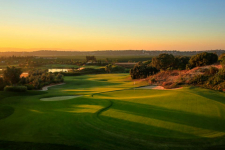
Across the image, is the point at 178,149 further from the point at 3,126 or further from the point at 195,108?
the point at 3,126

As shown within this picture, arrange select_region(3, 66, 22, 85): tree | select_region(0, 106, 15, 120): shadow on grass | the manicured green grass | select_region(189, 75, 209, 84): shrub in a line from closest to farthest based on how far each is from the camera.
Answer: the manicured green grass < select_region(0, 106, 15, 120): shadow on grass < select_region(189, 75, 209, 84): shrub < select_region(3, 66, 22, 85): tree

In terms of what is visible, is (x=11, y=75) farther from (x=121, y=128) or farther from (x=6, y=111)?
(x=121, y=128)

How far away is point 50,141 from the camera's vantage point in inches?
318

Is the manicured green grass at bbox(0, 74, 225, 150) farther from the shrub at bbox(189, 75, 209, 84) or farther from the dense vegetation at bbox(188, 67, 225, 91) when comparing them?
the shrub at bbox(189, 75, 209, 84)

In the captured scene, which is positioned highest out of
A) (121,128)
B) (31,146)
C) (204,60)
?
(204,60)

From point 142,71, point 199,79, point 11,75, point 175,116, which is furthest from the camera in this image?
point 142,71

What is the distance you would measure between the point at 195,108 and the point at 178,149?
18.9ft

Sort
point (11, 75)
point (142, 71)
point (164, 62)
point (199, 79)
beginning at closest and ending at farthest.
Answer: point (199, 79), point (11, 75), point (142, 71), point (164, 62)

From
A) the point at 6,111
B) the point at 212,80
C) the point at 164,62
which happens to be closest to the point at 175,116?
the point at 6,111

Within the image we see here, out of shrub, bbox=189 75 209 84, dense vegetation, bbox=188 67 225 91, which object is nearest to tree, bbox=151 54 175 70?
dense vegetation, bbox=188 67 225 91

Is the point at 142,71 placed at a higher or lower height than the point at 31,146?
higher

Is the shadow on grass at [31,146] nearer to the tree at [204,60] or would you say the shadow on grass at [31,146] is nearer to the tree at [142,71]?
the tree at [204,60]

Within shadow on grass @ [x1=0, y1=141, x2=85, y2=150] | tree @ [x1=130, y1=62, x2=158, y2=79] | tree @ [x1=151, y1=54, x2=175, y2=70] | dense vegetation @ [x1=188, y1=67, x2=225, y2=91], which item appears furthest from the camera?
tree @ [x1=151, y1=54, x2=175, y2=70]

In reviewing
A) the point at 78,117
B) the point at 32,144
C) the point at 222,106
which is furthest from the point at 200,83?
the point at 32,144
